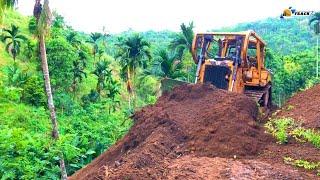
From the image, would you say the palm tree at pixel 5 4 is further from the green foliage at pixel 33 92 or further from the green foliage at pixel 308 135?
the green foliage at pixel 33 92

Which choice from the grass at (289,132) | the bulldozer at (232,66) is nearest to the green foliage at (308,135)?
the grass at (289,132)

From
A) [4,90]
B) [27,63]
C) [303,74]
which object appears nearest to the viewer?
[4,90]

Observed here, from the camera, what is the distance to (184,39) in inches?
1548

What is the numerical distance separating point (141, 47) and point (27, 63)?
20492mm

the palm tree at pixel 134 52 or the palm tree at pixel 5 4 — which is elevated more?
the palm tree at pixel 5 4

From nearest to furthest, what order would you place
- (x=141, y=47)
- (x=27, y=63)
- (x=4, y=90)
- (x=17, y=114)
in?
(x=4, y=90), (x=17, y=114), (x=141, y=47), (x=27, y=63)

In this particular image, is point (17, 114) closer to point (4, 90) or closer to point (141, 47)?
point (141, 47)

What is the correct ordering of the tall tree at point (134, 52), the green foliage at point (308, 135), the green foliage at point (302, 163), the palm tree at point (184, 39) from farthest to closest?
the tall tree at point (134, 52), the palm tree at point (184, 39), the green foliage at point (308, 135), the green foliage at point (302, 163)

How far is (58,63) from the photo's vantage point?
41.8m

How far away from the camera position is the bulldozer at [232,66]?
16.3m

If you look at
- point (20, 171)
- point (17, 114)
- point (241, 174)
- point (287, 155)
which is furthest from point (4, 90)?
point (17, 114)

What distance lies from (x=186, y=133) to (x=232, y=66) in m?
4.20

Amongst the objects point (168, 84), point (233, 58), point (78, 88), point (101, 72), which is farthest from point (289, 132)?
point (78, 88)

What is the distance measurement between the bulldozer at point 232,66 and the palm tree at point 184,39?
19590mm
